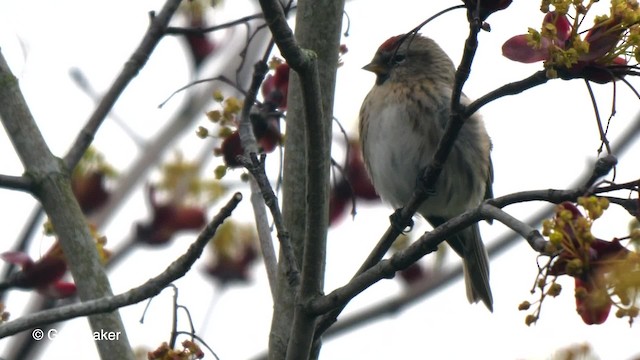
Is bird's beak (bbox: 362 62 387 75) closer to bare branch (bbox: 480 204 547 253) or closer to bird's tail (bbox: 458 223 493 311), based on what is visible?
bird's tail (bbox: 458 223 493 311)

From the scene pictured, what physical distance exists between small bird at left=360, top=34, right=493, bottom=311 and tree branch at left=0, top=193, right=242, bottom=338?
2.41 m

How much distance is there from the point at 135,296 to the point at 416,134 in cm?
259

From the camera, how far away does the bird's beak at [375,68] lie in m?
6.11

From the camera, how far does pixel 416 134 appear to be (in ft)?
18.2

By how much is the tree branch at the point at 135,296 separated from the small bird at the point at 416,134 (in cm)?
241

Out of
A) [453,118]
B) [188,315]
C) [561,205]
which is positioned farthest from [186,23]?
[561,205]

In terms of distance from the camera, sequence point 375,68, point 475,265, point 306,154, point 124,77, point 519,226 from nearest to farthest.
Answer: point 519,226, point 306,154, point 124,77, point 375,68, point 475,265

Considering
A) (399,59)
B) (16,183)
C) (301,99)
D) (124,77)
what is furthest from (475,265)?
(16,183)

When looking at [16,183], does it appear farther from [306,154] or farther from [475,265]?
[475,265]

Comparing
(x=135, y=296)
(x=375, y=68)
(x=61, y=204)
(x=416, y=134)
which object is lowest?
(x=135, y=296)

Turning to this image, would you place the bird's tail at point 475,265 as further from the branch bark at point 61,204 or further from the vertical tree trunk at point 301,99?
the branch bark at point 61,204

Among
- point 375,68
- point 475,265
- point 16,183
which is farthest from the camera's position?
point 475,265

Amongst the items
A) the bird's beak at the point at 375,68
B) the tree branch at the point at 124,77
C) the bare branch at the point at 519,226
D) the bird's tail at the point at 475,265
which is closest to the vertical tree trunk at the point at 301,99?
the tree branch at the point at 124,77

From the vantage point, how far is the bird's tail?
664 cm
